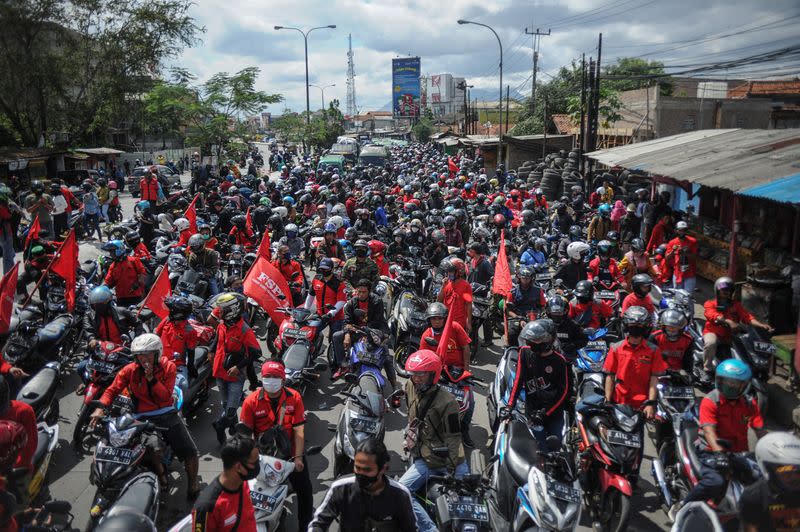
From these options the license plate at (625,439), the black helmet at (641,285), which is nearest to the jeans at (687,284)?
the black helmet at (641,285)

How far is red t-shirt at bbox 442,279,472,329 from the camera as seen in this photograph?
→ 8.55 m

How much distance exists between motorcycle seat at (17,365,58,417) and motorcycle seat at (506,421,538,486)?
507cm

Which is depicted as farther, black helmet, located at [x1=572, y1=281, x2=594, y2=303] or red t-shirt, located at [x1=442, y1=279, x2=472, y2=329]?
red t-shirt, located at [x1=442, y1=279, x2=472, y2=329]

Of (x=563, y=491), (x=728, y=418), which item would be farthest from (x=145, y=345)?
(x=728, y=418)

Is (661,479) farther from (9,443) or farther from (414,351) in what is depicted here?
(9,443)

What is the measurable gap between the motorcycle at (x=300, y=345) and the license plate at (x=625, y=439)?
332 centimetres

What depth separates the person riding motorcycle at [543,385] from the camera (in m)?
5.70

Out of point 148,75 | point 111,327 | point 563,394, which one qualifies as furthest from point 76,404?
point 148,75

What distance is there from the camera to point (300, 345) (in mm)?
7785

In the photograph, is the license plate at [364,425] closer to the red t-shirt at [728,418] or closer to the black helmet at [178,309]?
the black helmet at [178,309]

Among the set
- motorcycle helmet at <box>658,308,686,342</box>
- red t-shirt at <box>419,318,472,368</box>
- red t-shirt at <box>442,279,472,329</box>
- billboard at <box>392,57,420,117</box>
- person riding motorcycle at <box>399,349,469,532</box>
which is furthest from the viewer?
billboard at <box>392,57,420,117</box>

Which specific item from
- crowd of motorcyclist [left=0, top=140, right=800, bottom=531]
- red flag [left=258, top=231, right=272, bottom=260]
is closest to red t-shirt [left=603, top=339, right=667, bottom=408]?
crowd of motorcyclist [left=0, top=140, right=800, bottom=531]

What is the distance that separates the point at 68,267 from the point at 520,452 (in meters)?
7.33

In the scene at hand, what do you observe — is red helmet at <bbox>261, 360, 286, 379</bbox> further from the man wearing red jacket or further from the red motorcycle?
the red motorcycle
